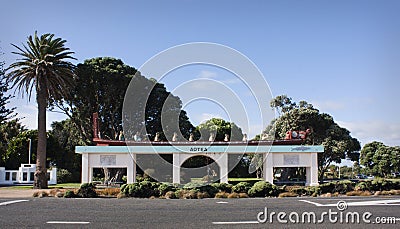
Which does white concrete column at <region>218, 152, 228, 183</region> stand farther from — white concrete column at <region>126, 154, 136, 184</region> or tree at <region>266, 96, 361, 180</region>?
tree at <region>266, 96, 361, 180</region>

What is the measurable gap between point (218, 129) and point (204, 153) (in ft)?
101

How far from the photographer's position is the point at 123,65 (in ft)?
168

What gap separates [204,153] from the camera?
3562 cm

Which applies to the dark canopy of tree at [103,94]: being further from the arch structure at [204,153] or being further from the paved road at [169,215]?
the paved road at [169,215]

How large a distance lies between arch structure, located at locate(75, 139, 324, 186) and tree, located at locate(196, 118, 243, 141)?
2253 cm

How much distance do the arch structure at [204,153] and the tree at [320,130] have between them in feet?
51.8

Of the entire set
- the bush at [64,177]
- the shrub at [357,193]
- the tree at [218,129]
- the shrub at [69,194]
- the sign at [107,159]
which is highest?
the tree at [218,129]

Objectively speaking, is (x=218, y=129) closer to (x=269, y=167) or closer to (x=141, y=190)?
(x=269, y=167)

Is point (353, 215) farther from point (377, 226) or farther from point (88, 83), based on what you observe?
point (88, 83)

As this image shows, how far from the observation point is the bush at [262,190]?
22.4 m


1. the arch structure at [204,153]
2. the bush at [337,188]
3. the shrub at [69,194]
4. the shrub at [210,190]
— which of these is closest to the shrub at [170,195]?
the shrub at [210,190]

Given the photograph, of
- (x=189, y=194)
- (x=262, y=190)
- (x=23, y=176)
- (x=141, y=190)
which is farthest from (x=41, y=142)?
(x=262, y=190)

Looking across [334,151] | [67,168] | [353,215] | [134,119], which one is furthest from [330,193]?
[67,168]

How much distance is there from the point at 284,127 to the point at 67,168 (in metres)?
28.7
